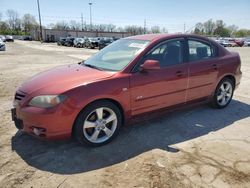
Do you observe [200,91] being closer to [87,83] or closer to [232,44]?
[87,83]

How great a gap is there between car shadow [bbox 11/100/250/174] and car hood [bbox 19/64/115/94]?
863 mm

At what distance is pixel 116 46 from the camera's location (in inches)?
178

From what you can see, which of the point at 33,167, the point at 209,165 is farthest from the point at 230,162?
the point at 33,167

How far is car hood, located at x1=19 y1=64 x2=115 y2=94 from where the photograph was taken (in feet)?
10.6

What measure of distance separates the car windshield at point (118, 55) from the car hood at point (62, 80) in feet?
0.85

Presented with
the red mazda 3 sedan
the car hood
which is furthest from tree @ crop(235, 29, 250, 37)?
the car hood

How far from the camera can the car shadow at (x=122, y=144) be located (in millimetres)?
3090

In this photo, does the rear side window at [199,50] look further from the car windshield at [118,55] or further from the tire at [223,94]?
the car windshield at [118,55]

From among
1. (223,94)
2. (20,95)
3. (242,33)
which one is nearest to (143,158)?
(20,95)

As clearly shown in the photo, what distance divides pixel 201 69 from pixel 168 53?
798 millimetres

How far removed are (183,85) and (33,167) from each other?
111 inches

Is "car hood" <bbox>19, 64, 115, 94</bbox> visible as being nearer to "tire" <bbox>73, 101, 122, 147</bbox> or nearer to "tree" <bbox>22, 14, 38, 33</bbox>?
"tire" <bbox>73, 101, 122, 147</bbox>

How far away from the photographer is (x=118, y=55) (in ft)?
13.6

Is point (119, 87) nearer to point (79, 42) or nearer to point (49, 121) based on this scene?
point (49, 121)
